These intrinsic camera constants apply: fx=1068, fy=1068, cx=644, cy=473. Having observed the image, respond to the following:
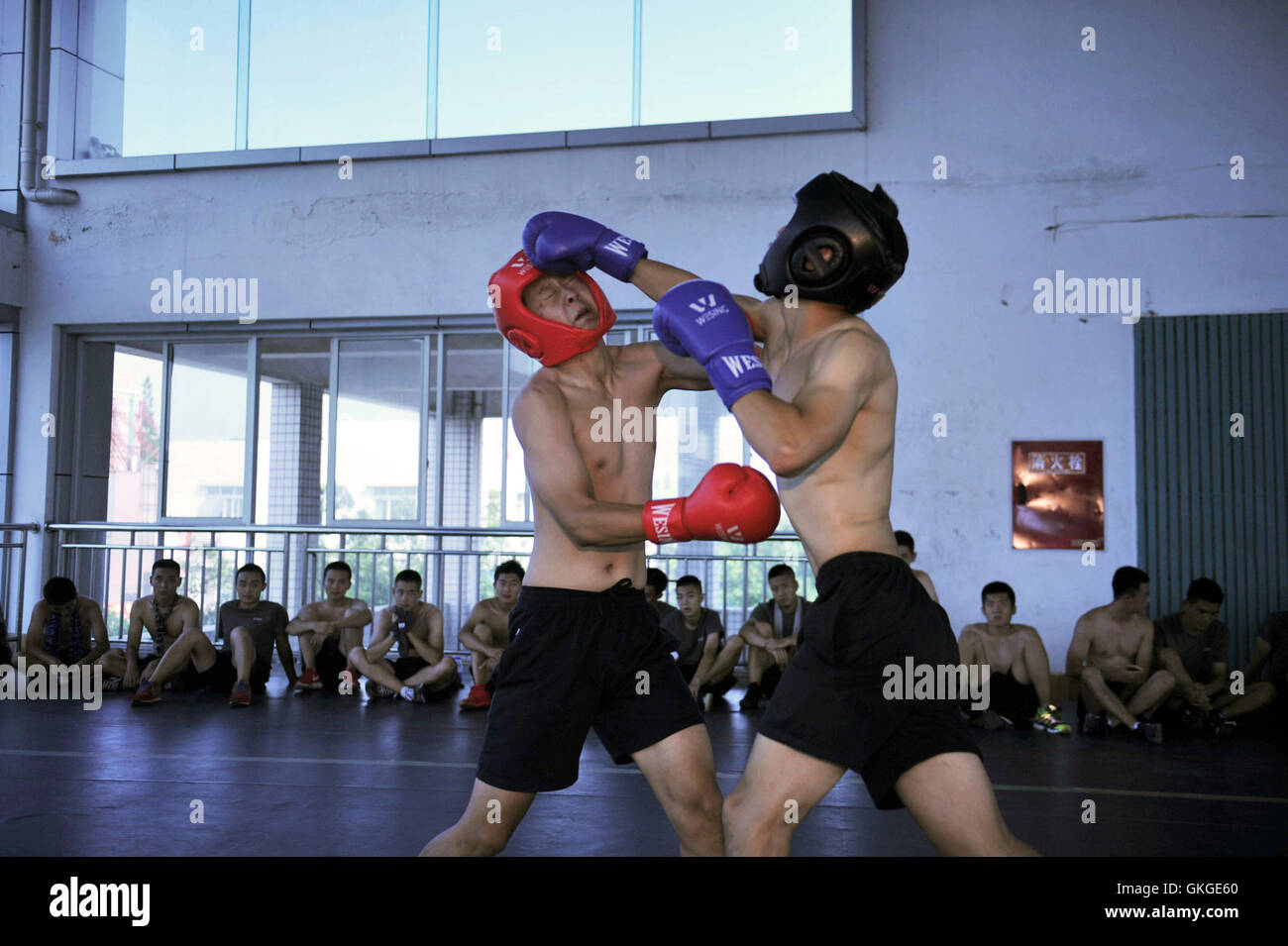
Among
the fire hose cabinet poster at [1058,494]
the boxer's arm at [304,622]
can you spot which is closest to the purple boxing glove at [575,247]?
the boxer's arm at [304,622]

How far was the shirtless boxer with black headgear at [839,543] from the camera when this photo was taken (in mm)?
1864

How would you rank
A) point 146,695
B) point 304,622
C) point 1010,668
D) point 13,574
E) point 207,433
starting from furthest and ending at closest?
1. point 207,433
2. point 13,574
3. point 304,622
4. point 146,695
5. point 1010,668

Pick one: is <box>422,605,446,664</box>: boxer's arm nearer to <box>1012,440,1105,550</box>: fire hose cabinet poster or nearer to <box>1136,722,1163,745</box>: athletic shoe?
<box>1012,440,1105,550</box>: fire hose cabinet poster

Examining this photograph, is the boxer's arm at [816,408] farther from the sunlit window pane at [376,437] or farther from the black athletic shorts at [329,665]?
the sunlit window pane at [376,437]

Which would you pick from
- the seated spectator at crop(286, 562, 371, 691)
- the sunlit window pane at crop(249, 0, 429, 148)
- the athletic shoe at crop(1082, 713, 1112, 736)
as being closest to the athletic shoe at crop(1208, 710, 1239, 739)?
the athletic shoe at crop(1082, 713, 1112, 736)

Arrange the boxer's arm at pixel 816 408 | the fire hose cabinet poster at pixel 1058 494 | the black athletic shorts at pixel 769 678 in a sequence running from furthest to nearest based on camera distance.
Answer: the fire hose cabinet poster at pixel 1058 494, the black athletic shorts at pixel 769 678, the boxer's arm at pixel 816 408

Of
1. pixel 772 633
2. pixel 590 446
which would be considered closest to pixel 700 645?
pixel 772 633

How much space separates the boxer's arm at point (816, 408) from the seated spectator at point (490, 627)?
5095mm

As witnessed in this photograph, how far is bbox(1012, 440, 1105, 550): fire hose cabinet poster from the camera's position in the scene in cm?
732

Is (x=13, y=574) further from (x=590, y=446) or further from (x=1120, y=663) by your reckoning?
(x=1120, y=663)

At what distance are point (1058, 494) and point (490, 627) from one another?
3.97m

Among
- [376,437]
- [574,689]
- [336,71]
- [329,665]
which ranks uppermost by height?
[336,71]

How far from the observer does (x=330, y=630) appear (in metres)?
7.32

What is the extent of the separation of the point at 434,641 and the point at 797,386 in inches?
217
